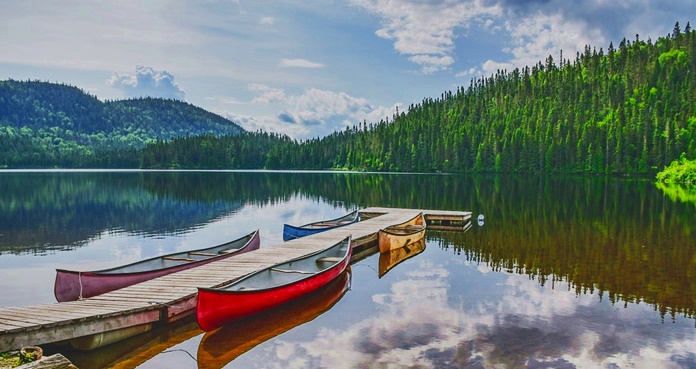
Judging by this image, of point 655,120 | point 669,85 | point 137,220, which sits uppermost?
point 669,85

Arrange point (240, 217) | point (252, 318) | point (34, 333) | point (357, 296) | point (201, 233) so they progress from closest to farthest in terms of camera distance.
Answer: point (34, 333), point (252, 318), point (357, 296), point (201, 233), point (240, 217)

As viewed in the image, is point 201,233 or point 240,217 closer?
point 201,233

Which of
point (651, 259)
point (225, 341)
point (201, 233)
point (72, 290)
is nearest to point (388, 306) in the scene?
point (225, 341)

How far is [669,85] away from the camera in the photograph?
559 ft

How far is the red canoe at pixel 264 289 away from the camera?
14.6 metres

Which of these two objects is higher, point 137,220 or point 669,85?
point 669,85

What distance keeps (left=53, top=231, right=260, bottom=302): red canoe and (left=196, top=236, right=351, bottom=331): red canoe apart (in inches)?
151

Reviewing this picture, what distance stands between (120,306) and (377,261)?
1507cm

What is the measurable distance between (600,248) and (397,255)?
10932 millimetres

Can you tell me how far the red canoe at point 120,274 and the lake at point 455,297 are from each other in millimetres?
2862

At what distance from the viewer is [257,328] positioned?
15.7 meters

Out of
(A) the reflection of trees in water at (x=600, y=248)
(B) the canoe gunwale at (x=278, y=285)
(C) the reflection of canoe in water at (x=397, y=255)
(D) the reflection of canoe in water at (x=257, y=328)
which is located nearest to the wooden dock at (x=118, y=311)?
(B) the canoe gunwale at (x=278, y=285)

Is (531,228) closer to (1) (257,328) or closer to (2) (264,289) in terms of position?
(2) (264,289)

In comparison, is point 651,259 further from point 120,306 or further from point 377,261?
point 120,306
